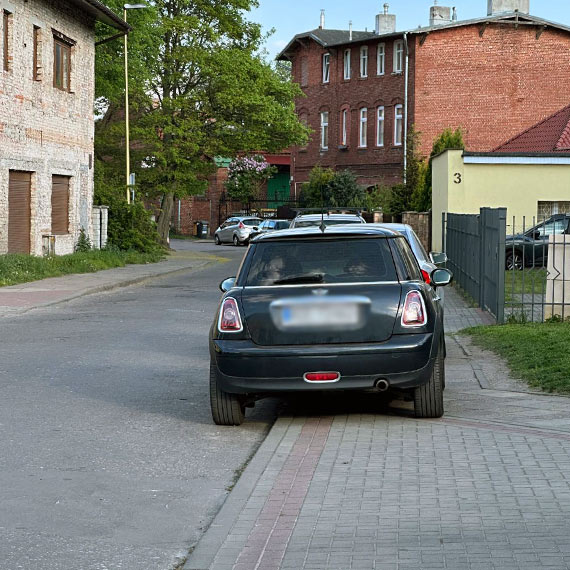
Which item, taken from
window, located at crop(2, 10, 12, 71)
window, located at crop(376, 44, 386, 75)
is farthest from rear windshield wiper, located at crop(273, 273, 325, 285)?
window, located at crop(376, 44, 386, 75)

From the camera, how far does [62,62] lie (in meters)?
32.5

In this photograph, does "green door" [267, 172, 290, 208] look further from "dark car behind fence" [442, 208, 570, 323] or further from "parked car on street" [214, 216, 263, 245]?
"dark car behind fence" [442, 208, 570, 323]

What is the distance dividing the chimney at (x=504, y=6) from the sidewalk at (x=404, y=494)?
52.3 m

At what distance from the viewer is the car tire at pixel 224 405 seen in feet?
28.4

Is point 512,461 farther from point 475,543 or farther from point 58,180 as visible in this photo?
point 58,180

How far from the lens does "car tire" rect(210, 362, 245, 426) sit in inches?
341

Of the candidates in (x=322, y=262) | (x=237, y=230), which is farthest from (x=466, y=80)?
(x=322, y=262)

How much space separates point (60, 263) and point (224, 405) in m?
21.8

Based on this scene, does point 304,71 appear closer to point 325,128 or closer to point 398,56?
point 325,128

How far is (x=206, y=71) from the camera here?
145 feet

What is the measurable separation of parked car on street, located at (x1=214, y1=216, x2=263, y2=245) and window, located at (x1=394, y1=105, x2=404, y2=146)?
8.51 m

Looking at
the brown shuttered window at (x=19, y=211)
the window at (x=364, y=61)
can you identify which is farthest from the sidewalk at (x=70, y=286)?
the window at (x=364, y=61)

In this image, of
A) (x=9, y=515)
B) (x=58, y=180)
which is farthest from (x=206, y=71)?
(x=9, y=515)

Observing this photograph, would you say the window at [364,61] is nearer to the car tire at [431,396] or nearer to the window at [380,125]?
the window at [380,125]
